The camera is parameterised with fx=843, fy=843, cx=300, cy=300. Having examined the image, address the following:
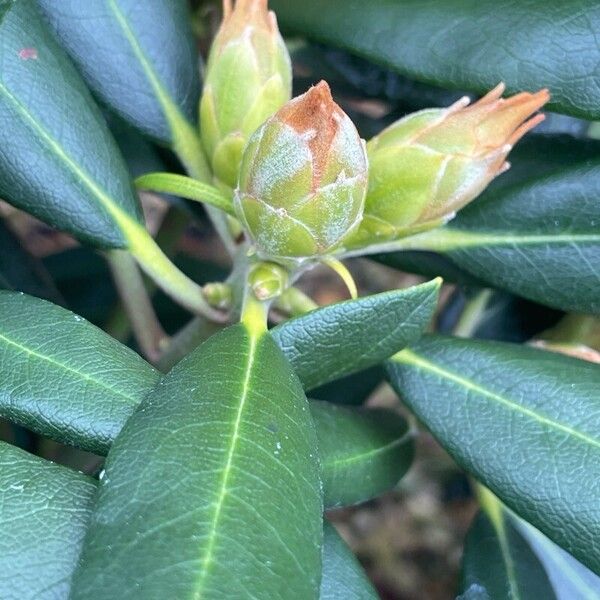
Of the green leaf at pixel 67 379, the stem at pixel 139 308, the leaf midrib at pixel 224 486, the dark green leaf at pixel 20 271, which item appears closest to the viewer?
the leaf midrib at pixel 224 486

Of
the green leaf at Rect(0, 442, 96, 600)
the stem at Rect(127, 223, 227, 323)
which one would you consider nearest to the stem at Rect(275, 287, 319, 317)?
the stem at Rect(127, 223, 227, 323)

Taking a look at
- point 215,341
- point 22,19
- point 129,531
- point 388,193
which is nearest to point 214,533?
point 129,531

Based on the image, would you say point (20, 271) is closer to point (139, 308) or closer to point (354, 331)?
point (139, 308)

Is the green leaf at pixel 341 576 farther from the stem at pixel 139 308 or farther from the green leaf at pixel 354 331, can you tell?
the stem at pixel 139 308

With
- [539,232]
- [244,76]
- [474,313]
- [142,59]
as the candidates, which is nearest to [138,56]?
[142,59]

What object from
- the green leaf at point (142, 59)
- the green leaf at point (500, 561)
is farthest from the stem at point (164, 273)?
the green leaf at point (500, 561)

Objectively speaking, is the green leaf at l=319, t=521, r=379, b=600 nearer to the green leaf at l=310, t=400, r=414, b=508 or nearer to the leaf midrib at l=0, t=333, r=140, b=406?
the green leaf at l=310, t=400, r=414, b=508
